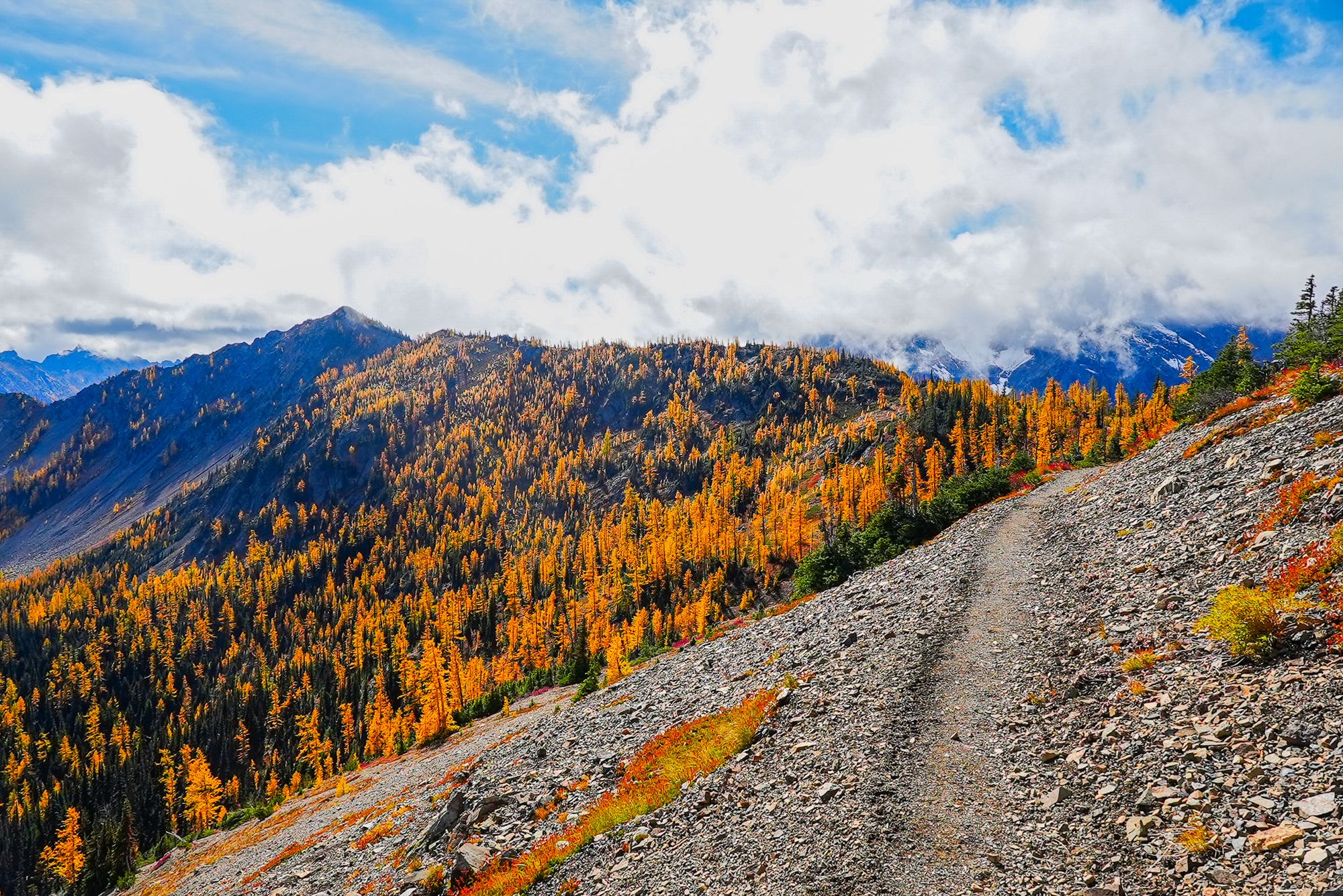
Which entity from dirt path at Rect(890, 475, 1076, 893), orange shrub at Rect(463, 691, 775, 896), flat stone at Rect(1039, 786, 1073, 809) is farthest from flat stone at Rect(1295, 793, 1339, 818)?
orange shrub at Rect(463, 691, 775, 896)

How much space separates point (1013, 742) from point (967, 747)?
118cm

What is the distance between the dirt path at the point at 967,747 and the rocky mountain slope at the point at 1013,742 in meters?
0.07

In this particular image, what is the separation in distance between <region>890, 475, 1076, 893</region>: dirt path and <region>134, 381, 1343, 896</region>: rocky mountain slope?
73mm

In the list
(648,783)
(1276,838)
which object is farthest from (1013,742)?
(648,783)

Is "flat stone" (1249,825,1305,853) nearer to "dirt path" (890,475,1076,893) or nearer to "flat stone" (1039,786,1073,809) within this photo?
"flat stone" (1039,786,1073,809)

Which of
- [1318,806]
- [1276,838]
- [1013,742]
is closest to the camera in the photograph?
[1276,838]

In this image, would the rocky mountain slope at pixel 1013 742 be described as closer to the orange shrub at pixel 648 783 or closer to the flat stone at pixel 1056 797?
the flat stone at pixel 1056 797

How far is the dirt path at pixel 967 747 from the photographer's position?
12586mm

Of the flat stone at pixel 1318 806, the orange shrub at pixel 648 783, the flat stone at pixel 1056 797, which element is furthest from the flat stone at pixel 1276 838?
the orange shrub at pixel 648 783

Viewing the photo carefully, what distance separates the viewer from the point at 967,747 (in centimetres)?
1662

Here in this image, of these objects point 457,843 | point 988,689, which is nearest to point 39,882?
point 457,843

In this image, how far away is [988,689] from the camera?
19531 millimetres

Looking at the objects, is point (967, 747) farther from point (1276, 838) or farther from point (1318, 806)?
point (1318, 806)

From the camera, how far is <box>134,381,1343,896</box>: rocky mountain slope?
37.7 feet
